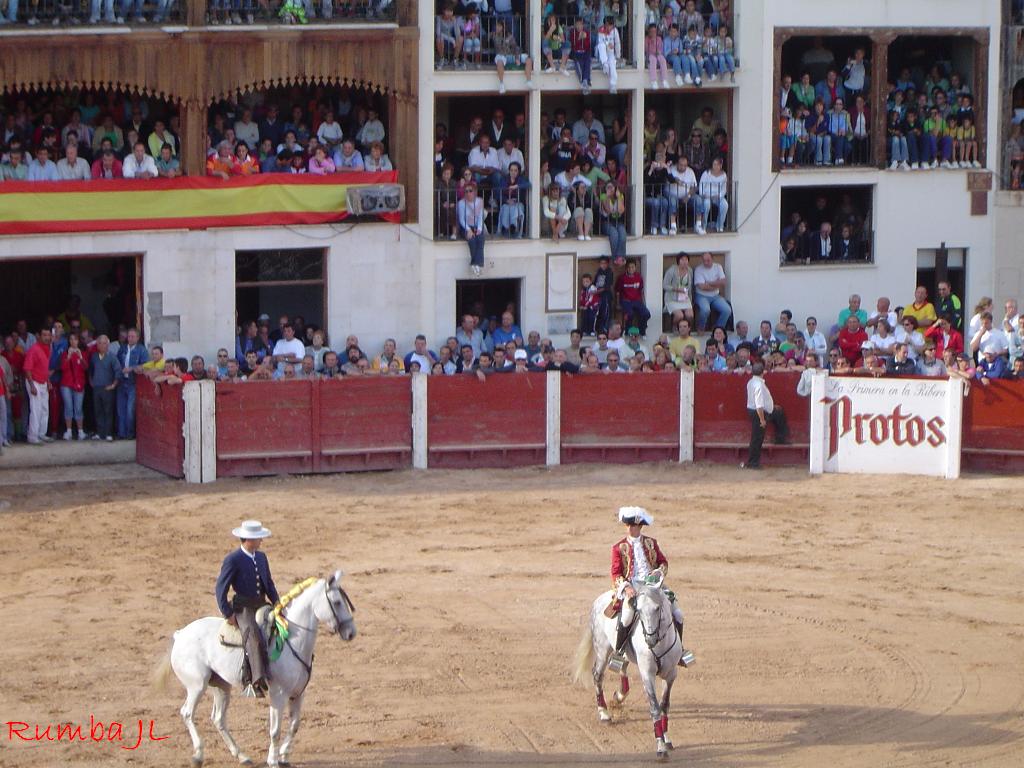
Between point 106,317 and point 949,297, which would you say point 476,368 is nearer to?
point 106,317

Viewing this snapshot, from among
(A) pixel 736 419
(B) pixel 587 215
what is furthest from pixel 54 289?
(A) pixel 736 419

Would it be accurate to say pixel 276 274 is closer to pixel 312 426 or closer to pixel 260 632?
pixel 312 426

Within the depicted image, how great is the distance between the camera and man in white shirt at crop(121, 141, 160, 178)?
80.3ft

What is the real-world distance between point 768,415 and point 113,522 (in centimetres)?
862

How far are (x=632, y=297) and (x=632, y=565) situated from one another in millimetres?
13757

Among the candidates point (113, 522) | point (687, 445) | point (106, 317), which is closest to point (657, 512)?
point (687, 445)

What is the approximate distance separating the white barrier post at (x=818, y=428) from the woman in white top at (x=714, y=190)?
511 cm

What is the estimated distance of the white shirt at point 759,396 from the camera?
77.5 ft

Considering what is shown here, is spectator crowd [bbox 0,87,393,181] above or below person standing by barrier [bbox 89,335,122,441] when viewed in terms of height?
above

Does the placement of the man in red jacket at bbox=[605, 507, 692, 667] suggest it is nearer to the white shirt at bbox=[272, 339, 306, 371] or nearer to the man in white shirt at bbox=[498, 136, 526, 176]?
the white shirt at bbox=[272, 339, 306, 371]

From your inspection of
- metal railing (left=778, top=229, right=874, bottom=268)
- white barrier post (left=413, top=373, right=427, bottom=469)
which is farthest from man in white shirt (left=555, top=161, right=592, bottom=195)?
white barrier post (left=413, top=373, right=427, bottom=469)

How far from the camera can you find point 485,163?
88.4 feet

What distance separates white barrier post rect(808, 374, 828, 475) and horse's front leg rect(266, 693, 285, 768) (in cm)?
1224

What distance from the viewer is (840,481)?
915 inches
